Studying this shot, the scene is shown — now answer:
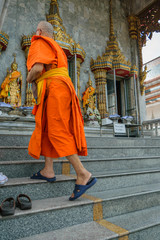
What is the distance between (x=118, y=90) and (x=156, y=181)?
7.06 metres

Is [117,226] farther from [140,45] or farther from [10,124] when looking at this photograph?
[140,45]

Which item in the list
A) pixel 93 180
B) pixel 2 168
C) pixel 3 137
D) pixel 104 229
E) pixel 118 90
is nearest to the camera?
pixel 104 229

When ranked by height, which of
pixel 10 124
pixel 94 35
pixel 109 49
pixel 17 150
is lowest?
pixel 17 150

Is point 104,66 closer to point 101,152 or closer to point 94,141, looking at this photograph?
point 94,141

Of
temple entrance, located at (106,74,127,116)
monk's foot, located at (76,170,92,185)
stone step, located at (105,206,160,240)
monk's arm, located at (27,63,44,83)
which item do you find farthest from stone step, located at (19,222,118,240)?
temple entrance, located at (106,74,127,116)

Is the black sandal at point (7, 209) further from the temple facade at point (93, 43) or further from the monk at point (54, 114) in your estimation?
the temple facade at point (93, 43)

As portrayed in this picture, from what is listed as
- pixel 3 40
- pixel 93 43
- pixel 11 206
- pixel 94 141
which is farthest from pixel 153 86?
pixel 11 206

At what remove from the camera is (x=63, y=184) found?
1.91 meters

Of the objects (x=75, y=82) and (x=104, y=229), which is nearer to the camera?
(x=104, y=229)

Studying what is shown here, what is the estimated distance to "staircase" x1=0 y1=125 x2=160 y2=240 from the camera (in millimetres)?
1412

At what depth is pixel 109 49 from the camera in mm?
8375

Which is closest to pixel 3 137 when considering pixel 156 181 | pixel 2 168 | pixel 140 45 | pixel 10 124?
pixel 2 168

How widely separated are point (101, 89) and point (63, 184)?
251 inches

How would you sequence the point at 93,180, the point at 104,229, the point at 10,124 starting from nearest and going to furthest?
1. the point at 104,229
2. the point at 93,180
3. the point at 10,124
